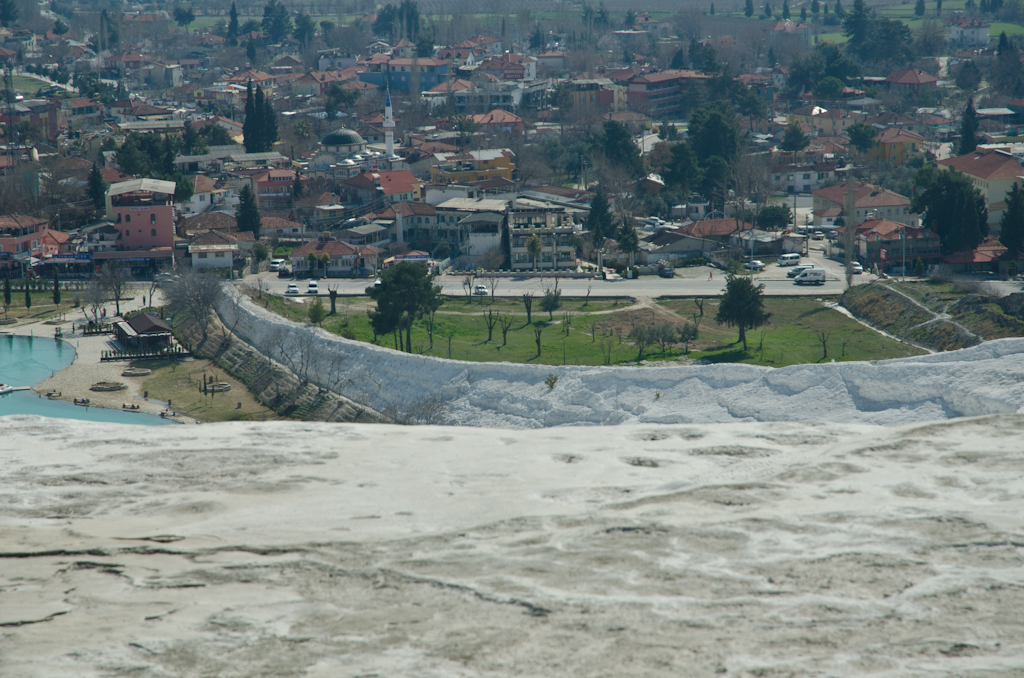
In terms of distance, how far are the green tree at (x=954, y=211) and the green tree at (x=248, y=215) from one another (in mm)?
34628

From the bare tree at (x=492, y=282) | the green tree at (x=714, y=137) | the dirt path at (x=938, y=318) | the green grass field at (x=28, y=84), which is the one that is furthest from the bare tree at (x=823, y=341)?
the green grass field at (x=28, y=84)

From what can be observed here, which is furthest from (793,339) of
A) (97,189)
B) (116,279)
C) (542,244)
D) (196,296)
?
(97,189)

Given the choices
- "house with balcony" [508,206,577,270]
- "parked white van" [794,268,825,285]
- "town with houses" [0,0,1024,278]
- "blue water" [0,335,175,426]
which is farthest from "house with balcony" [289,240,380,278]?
"parked white van" [794,268,825,285]

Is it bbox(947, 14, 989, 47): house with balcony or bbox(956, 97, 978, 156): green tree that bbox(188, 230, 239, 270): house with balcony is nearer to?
bbox(956, 97, 978, 156): green tree

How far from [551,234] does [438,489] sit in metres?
41.6

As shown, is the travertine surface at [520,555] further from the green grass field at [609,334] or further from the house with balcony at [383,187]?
the house with balcony at [383,187]

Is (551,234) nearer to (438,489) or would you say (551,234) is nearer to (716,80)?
(438,489)

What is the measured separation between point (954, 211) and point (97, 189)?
1823 inches

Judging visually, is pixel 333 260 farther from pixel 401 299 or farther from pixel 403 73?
pixel 403 73

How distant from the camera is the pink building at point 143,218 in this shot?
57344 mm

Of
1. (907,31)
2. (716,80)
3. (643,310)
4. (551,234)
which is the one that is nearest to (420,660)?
(643,310)

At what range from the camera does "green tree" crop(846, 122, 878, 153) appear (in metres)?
80.1

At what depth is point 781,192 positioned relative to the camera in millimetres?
76250

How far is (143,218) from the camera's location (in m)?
57.5
